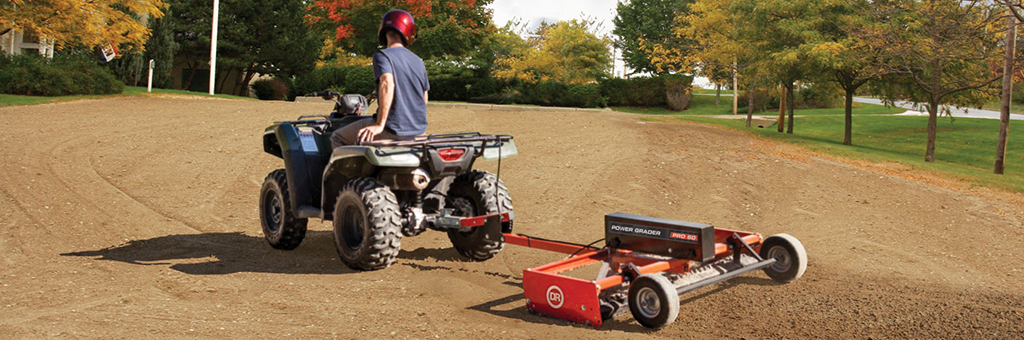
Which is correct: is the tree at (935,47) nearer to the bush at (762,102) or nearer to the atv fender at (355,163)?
the atv fender at (355,163)

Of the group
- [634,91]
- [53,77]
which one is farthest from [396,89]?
[634,91]

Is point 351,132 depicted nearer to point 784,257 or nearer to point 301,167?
point 301,167

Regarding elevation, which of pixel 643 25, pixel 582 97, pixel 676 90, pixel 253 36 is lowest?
pixel 582 97

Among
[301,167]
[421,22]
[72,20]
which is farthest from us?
[421,22]

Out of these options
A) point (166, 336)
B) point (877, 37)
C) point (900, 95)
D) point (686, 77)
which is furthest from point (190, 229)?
point (686, 77)

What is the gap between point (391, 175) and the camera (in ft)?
22.0

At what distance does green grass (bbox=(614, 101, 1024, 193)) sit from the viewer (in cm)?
1872

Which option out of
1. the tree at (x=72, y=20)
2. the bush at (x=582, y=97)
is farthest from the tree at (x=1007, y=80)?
the tree at (x=72, y=20)

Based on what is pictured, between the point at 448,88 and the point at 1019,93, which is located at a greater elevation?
the point at 1019,93

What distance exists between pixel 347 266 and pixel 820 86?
21.4 meters

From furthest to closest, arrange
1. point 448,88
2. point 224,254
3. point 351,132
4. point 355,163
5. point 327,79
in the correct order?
1. point 448,88
2. point 327,79
3. point 224,254
4. point 351,132
5. point 355,163

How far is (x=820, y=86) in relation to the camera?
2494cm

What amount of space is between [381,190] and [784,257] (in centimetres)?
349

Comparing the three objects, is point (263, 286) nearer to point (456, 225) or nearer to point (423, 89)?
point (456, 225)
